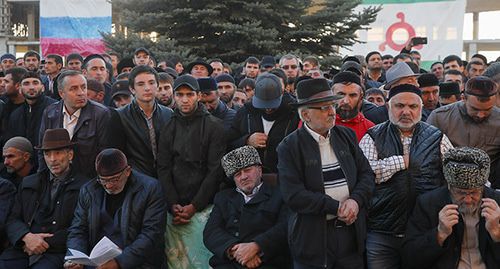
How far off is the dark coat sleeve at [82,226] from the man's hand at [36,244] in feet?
1.01

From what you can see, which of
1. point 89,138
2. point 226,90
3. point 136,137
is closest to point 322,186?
point 136,137

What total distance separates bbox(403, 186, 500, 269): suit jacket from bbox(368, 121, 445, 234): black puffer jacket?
0.34 feet

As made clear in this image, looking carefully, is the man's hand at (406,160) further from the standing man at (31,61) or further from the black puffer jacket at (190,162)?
the standing man at (31,61)

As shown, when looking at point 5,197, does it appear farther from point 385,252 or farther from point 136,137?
point 385,252

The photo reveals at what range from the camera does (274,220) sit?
466cm

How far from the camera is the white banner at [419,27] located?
15594 millimetres

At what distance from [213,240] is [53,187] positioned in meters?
1.73

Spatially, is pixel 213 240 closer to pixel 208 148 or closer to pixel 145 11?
pixel 208 148

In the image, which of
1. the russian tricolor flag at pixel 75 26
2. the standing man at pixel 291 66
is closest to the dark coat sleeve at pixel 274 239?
the standing man at pixel 291 66

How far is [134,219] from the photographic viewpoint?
4918mm

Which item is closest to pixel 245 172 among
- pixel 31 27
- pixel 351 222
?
pixel 351 222

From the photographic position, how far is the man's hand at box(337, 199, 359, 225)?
149 inches

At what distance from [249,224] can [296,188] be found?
2.90 feet

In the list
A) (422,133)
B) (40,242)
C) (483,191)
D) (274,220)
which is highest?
(422,133)
